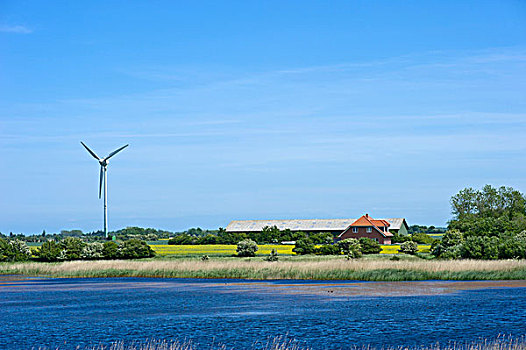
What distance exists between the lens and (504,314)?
1388 inches

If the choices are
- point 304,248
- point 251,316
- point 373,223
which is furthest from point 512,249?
point 373,223

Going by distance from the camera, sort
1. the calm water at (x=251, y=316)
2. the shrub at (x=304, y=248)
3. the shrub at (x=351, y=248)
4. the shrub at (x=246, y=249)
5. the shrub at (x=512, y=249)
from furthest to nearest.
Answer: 1. the shrub at (x=304, y=248)
2. the shrub at (x=246, y=249)
3. the shrub at (x=351, y=248)
4. the shrub at (x=512, y=249)
5. the calm water at (x=251, y=316)

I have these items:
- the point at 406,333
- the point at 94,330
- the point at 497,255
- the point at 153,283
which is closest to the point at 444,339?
the point at 406,333

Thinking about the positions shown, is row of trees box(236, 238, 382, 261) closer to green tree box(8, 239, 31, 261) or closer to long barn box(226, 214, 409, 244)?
green tree box(8, 239, 31, 261)

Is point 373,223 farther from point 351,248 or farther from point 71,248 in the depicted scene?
point 71,248

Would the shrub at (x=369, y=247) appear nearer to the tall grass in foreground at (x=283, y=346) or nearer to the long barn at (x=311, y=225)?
the long barn at (x=311, y=225)

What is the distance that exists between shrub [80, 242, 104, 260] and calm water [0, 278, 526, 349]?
34596 millimetres

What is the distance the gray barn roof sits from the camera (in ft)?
484

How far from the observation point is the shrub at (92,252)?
Result: 90188 mm

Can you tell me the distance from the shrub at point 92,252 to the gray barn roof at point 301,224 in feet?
213

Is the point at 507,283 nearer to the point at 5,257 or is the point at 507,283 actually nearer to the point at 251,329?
the point at 251,329

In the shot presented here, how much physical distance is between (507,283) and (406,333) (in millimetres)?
25403

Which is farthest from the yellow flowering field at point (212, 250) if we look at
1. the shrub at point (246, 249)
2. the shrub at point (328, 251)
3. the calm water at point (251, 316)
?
the calm water at point (251, 316)

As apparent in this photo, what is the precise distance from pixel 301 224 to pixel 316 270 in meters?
92.0
